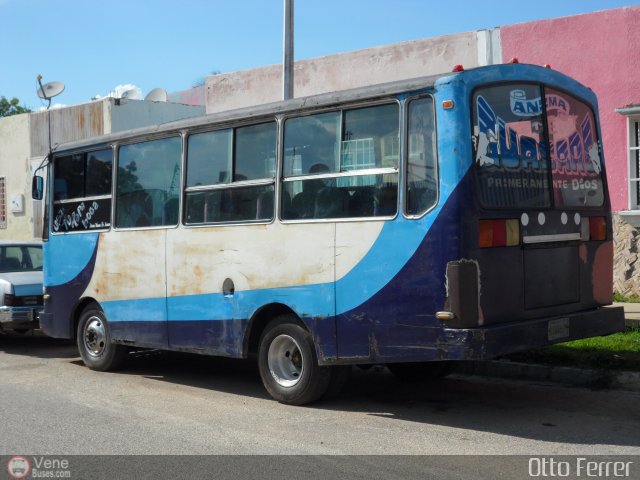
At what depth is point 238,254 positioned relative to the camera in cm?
820

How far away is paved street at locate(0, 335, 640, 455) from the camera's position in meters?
6.29

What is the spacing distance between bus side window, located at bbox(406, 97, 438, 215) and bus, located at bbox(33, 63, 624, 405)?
0.04ft

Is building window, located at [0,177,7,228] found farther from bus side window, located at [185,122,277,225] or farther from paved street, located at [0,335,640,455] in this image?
bus side window, located at [185,122,277,225]

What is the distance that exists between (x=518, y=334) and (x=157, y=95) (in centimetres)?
1860

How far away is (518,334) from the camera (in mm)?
6660

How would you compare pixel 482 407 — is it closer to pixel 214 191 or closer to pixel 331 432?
pixel 331 432

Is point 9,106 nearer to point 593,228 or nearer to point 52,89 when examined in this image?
point 52,89

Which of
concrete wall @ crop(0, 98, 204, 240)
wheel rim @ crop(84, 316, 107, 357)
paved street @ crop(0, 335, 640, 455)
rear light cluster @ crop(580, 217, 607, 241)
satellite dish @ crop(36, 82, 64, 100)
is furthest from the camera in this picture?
concrete wall @ crop(0, 98, 204, 240)

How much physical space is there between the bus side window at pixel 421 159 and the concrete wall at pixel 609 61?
310 inches

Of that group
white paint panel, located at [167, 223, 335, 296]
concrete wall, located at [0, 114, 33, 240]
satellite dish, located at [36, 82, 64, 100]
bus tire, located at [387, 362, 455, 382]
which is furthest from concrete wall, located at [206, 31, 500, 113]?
white paint panel, located at [167, 223, 335, 296]

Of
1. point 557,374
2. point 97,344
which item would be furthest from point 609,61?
point 97,344

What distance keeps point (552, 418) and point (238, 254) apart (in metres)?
3.32

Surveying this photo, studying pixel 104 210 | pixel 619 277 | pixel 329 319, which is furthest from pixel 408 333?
pixel 619 277

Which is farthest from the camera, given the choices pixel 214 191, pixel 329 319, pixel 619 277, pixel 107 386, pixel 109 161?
pixel 619 277
